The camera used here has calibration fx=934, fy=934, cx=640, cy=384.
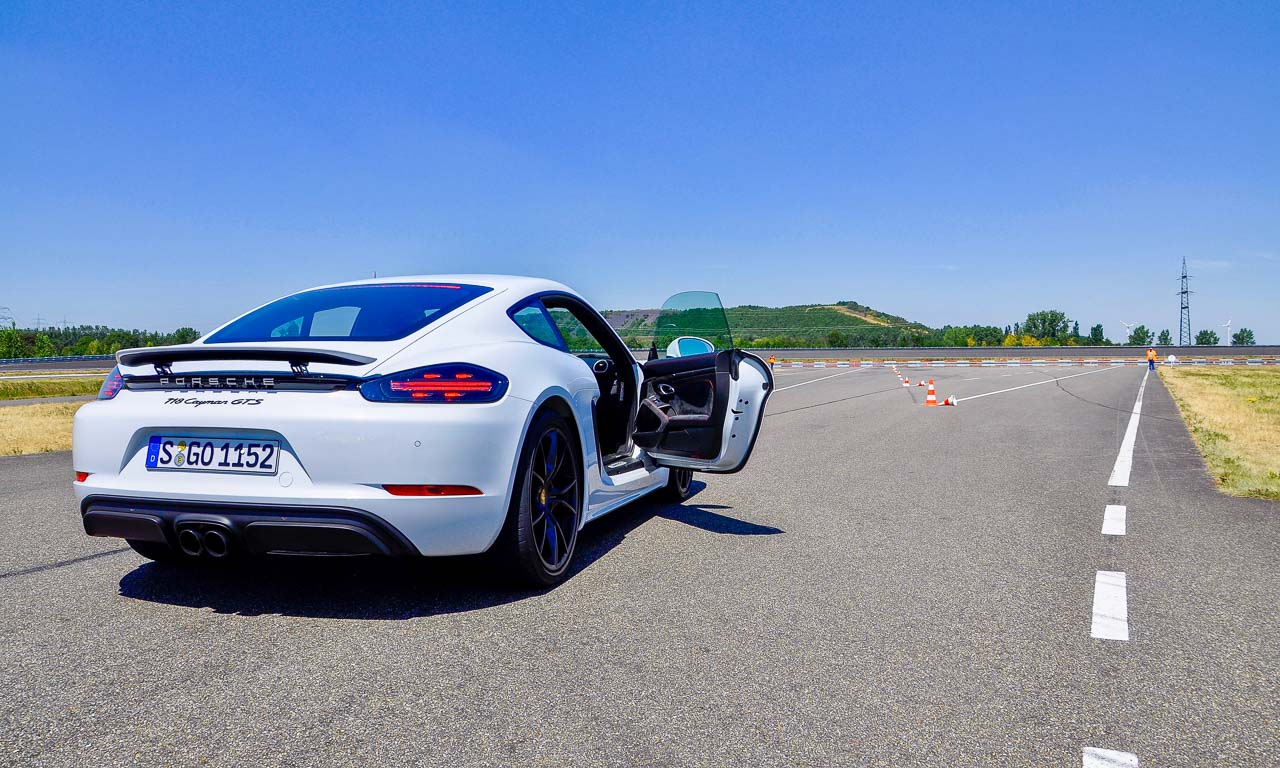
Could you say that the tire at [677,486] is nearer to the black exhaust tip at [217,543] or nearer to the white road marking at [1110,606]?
the white road marking at [1110,606]

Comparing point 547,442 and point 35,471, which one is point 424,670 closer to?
point 547,442

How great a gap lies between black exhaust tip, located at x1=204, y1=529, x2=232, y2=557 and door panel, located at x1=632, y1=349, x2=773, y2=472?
8.75ft

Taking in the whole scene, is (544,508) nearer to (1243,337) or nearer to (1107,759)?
(1107,759)

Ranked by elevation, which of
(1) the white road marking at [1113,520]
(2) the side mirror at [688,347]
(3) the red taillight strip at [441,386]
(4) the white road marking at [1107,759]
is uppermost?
(2) the side mirror at [688,347]

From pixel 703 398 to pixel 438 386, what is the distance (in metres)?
2.31

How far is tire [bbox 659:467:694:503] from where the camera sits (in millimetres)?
6633

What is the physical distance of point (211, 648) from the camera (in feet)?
11.3

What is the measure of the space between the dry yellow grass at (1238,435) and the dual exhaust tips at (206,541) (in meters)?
7.16

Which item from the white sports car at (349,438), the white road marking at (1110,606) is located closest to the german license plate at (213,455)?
the white sports car at (349,438)

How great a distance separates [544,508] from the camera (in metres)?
4.36

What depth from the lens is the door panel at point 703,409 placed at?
17.7 ft

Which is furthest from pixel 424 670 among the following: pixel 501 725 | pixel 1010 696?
pixel 1010 696

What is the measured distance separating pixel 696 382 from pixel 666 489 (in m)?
1.24

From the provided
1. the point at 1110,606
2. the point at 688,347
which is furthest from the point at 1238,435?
the point at 1110,606
